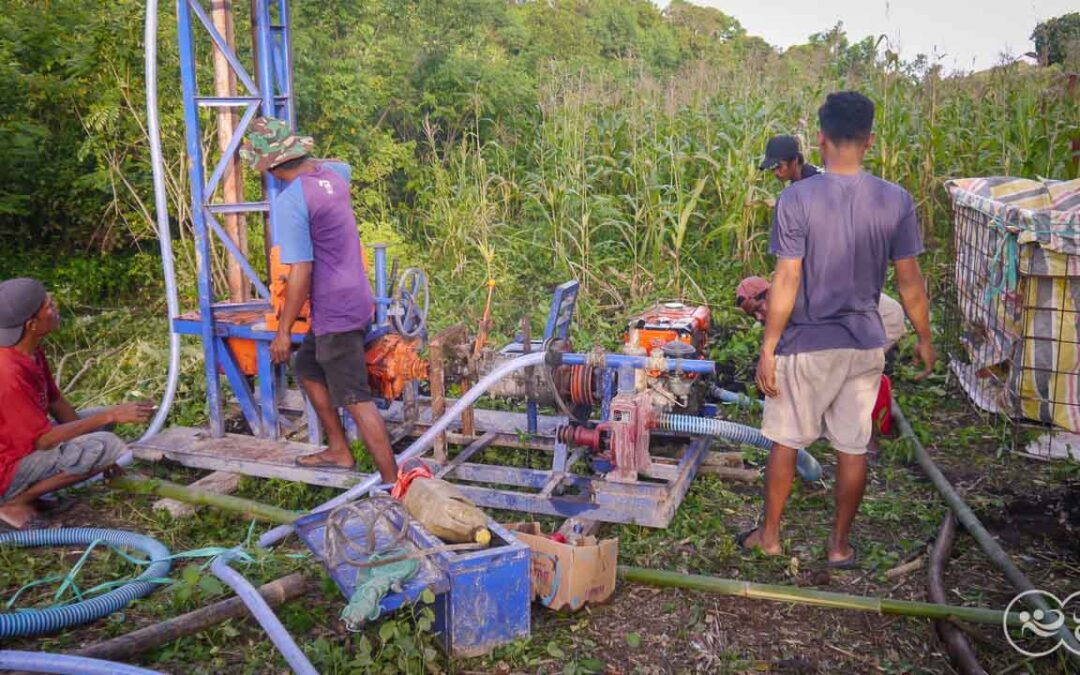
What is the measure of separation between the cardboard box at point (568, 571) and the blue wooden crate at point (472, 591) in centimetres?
17

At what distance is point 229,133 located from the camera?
6215 mm

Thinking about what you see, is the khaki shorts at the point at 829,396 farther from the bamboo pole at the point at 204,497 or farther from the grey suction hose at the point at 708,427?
the bamboo pole at the point at 204,497

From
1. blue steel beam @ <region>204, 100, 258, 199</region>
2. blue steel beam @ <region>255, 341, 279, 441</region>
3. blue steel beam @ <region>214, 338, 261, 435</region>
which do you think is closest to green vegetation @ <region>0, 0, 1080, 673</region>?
blue steel beam @ <region>255, 341, 279, 441</region>

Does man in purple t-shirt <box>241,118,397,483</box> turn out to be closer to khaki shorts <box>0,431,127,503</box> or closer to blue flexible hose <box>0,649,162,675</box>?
A: khaki shorts <box>0,431,127,503</box>

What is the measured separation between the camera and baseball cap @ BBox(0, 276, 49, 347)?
451 centimetres

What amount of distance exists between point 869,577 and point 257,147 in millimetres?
3755

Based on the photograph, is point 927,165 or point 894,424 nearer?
point 894,424

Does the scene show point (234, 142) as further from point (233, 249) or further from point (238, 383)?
point (238, 383)

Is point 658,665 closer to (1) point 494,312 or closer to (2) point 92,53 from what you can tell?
(1) point 494,312

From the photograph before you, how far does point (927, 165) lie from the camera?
8148mm

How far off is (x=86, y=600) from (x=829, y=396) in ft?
11.0

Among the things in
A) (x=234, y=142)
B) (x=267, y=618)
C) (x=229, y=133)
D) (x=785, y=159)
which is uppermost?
(x=229, y=133)

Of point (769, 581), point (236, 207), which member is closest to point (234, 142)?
point (236, 207)

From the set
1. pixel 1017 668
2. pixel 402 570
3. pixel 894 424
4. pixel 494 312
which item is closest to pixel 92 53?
pixel 494 312
